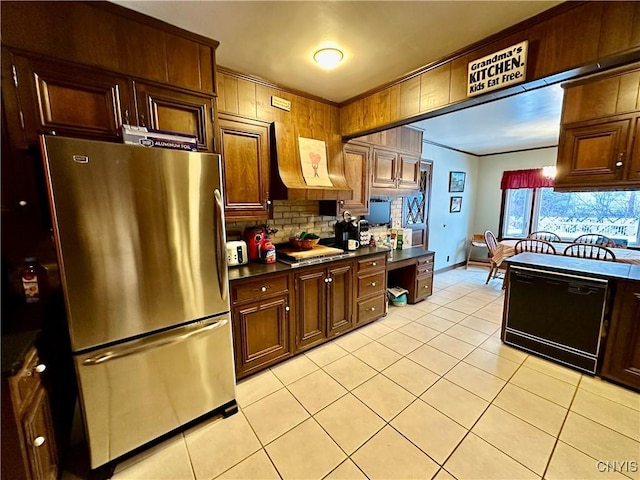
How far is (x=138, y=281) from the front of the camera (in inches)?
56.4

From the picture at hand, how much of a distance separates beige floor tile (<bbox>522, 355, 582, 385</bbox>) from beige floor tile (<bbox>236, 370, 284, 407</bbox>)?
228 centimetres

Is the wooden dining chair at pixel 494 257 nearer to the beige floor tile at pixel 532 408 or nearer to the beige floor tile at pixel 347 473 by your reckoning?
the beige floor tile at pixel 532 408

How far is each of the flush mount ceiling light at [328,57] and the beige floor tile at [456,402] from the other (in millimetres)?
2662

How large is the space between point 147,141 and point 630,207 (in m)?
6.76

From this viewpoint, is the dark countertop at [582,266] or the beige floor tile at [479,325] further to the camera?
the beige floor tile at [479,325]

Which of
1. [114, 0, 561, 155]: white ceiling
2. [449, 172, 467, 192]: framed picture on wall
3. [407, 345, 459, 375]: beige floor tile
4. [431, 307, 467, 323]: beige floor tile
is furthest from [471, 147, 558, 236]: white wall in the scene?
[114, 0, 561, 155]: white ceiling

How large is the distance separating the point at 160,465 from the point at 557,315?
127 inches

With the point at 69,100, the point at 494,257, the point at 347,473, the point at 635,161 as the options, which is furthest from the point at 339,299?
the point at 494,257

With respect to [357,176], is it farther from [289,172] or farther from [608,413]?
[608,413]

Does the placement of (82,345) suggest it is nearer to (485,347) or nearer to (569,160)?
(485,347)

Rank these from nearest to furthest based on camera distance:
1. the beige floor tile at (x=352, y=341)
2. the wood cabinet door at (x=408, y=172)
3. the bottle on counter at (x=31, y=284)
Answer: the bottle on counter at (x=31, y=284) → the beige floor tile at (x=352, y=341) → the wood cabinet door at (x=408, y=172)

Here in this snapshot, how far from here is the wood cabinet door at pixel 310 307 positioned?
94.7 inches

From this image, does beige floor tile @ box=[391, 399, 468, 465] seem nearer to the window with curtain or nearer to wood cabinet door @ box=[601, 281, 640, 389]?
wood cabinet door @ box=[601, 281, 640, 389]

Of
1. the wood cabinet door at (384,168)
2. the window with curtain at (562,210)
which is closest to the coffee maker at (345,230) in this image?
the wood cabinet door at (384,168)
